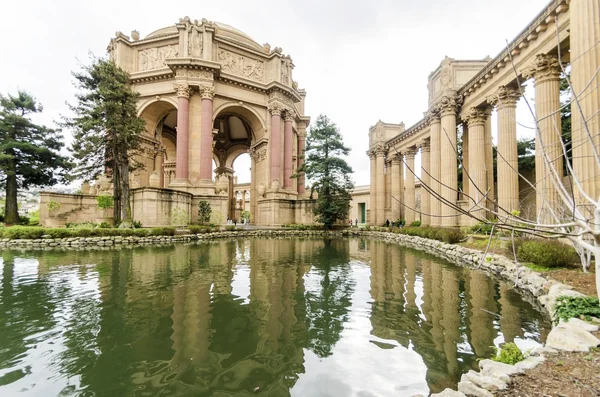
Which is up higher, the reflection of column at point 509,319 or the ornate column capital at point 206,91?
the ornate column capital at point 206,91

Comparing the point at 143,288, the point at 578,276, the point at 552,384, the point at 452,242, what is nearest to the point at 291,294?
the point at 143,288

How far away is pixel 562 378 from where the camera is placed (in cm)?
263

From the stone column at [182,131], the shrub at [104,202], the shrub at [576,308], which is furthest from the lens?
the stone column at [182,131]

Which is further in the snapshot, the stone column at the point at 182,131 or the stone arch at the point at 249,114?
the stone arch at the point at 249,114

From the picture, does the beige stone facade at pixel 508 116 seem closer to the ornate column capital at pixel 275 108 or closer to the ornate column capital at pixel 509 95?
the ornate column capital at pixel 509 95

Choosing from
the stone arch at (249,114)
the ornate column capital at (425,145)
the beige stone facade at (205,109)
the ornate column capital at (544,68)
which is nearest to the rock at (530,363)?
the ornate column capital at (544,68)

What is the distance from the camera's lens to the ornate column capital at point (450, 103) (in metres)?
18.1

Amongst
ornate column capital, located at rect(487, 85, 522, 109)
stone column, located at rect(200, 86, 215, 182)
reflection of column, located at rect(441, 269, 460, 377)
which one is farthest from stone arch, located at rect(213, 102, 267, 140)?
reflection of column, located at rect(441, 269, 460, 377)

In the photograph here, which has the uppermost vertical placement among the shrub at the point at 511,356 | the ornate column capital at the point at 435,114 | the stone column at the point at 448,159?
the ornate column capital at the point at 435,114

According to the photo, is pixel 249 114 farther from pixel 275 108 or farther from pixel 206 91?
pixel 206 91

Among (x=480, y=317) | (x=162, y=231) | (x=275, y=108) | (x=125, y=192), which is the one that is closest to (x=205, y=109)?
(x=275, y=108)

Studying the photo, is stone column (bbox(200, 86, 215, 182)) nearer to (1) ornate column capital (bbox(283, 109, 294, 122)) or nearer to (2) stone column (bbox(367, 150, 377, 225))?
(1) ornate column capital (bbox(283, 109, 294, 122))

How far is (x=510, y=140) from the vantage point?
1394cm

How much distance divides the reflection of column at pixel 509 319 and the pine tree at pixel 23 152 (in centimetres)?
3184
